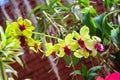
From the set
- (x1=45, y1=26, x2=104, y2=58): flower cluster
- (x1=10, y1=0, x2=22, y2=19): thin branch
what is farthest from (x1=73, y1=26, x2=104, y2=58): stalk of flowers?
(x1=10, y1=0, x2=22, y2=19): thin branch

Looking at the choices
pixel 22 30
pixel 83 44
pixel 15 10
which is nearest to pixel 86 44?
pixel 83 44

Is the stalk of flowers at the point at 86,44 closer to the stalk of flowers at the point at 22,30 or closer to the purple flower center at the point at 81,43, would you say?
the purple flower center at the point at 81,43

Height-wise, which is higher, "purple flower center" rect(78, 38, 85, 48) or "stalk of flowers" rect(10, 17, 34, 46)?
"stalk of flowers" rect(10, 17, 34, 46)

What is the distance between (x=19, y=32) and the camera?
65 centimetres

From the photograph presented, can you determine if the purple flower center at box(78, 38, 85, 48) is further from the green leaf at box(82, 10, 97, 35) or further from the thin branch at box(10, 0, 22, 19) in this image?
the thin branch at box(10, 0, 22, 19)

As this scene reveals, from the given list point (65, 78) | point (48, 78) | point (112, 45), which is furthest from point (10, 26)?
point (48, 78)

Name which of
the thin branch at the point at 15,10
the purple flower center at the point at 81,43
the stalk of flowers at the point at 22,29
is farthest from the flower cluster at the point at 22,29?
the thin branch at the point at 15,10

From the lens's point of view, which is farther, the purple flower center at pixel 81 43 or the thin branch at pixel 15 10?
the thin branch at pixel 15 10

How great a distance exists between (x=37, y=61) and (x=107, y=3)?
154 cm

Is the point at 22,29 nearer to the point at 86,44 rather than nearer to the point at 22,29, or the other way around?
the point at 22,29

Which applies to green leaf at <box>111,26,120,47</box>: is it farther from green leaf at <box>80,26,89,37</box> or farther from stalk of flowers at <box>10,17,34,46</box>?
stalk of flowers at <box>10,17,34,46</box>

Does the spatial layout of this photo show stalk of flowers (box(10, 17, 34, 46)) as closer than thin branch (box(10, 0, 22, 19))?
Yes

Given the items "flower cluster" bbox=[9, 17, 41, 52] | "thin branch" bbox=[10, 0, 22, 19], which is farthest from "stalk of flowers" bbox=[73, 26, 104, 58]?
"thin branch" bbox=[10, 0, 22, 19]

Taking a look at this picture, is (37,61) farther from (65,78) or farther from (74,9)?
(74,9)
